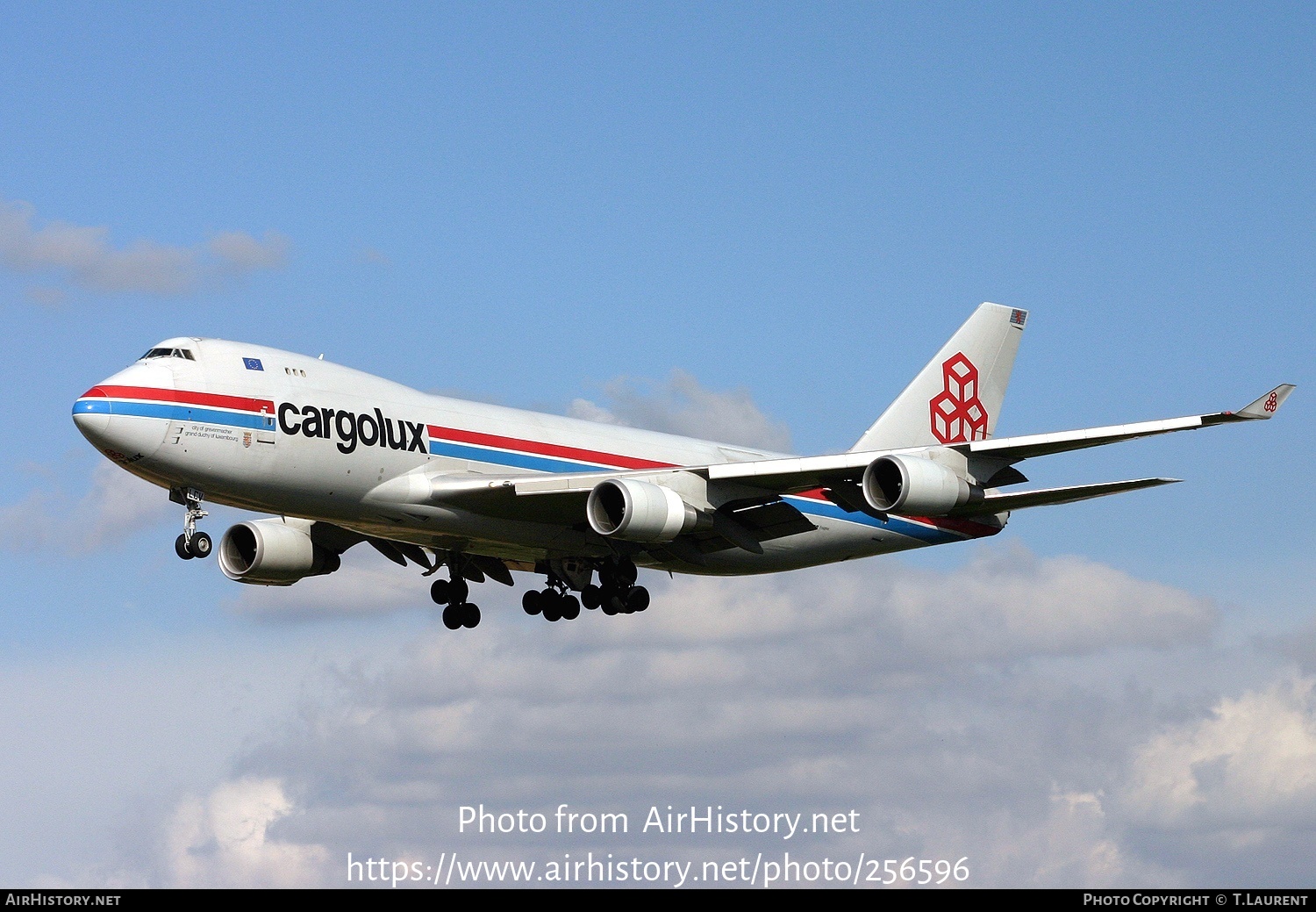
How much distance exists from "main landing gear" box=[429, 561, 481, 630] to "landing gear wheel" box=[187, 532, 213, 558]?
10463 mm

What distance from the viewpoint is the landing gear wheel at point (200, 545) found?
112ft

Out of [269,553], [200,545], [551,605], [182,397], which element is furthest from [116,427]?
[551,605]

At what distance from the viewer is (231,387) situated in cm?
3466

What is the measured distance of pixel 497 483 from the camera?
36.8 m

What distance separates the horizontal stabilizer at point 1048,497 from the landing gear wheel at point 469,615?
44.1 ft

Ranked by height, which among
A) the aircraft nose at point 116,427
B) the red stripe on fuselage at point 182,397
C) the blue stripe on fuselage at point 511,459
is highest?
the blue stripe on fuselage at point 511,459

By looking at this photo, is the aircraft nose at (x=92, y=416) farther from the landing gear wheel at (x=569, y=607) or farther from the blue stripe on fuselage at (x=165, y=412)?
the landing gear wheel at (x=569, y=607)

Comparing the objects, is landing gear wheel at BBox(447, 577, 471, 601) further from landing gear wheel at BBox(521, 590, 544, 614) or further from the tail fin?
the tail fin

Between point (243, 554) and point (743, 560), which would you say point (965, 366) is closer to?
point (743, 560)

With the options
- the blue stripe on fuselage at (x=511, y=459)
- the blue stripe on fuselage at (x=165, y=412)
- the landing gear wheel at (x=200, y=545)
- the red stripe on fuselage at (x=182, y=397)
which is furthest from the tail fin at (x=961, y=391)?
the landing gear wheel at (x=200, y=545)

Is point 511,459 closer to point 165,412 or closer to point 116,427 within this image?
point 165,412

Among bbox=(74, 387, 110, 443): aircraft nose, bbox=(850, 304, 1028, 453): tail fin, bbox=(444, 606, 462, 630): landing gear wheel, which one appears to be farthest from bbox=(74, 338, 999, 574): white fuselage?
bbox=(850, 304, 1028, 453): tail fin

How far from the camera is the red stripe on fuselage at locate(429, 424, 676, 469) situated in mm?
37625
